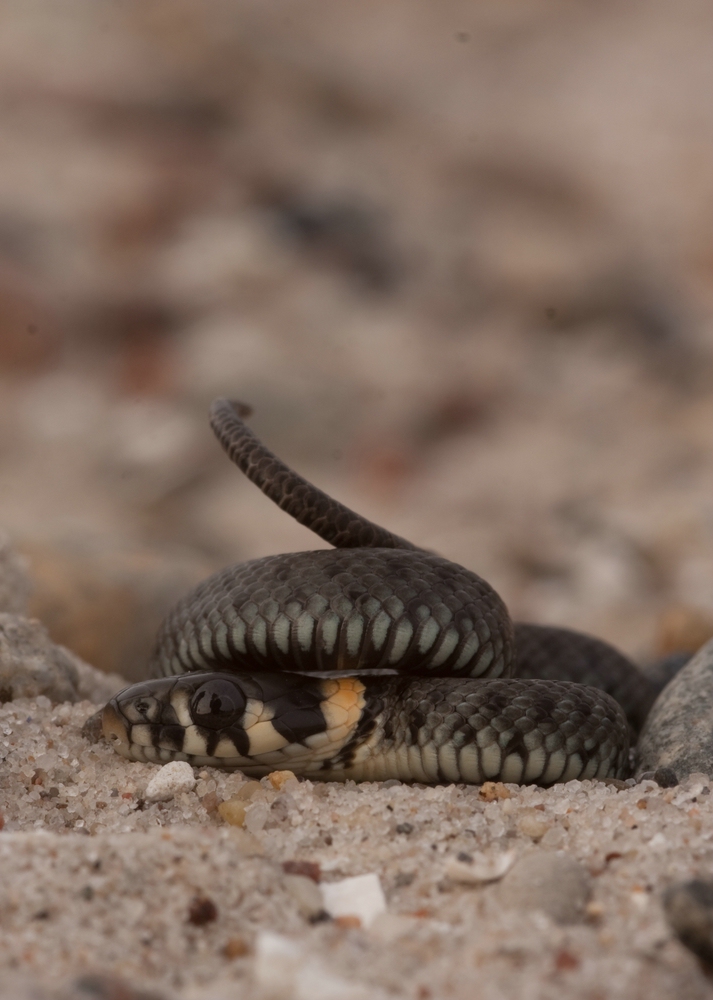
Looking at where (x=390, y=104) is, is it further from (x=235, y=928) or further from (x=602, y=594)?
(x=235, y=928)

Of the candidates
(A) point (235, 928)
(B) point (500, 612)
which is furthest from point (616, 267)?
(A) point (235, 928)

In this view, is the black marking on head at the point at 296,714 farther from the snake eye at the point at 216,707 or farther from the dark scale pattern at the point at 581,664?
the dark scale pattern at the point at 581,664

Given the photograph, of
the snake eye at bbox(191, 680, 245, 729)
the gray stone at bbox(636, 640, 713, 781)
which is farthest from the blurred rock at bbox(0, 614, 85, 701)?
the gray stone at bbox(636, 640, 713, 781)

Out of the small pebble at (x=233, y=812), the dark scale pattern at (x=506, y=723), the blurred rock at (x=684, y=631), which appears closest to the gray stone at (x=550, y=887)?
the dark scale pattern at (x=506, y=723)

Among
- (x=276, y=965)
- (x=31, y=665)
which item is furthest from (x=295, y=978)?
(x=31, y=665)

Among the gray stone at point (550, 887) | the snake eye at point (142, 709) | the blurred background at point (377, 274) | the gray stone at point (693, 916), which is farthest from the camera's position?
the blurred background at point (377, 274)

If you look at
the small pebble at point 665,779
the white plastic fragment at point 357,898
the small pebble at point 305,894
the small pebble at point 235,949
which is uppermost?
the small pebble at point 665,779

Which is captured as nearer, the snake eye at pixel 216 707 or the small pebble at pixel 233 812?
the small pebble at pixel 233 812
